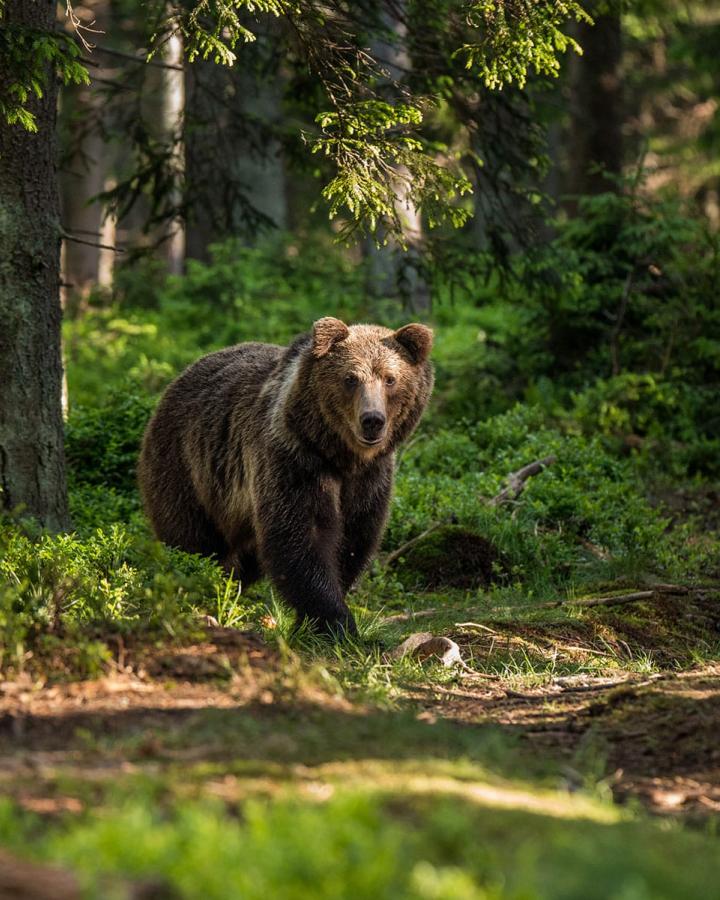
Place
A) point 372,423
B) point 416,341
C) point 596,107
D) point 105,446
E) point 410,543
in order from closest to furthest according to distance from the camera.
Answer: point 372,423
point 416,341
point 410,543
point 105,446
point 596,107

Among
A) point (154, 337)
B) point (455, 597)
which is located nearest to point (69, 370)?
point (154, 337)

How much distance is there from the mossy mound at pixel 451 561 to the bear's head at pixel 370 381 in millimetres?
1778

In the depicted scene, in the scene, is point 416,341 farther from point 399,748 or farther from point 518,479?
point 399,748

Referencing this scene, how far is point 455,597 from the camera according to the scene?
8852 millimetres

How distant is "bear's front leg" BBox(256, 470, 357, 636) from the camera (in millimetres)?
7281

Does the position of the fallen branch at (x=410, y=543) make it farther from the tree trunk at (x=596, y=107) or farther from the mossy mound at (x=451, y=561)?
the tree trunk at (x=596, y=107)

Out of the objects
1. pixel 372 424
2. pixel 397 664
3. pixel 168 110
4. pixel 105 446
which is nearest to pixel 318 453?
pixel 372 424

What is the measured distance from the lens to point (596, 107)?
52.2ft

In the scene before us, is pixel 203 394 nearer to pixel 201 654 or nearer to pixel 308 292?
pixel 201 654

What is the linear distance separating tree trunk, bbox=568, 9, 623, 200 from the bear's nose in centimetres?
921

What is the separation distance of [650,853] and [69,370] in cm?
1237

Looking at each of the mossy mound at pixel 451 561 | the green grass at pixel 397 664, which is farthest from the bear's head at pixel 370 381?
the mossy mound at pixel 451 561

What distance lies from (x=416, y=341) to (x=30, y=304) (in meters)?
2.43

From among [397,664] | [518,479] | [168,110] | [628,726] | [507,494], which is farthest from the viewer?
[168,110]
